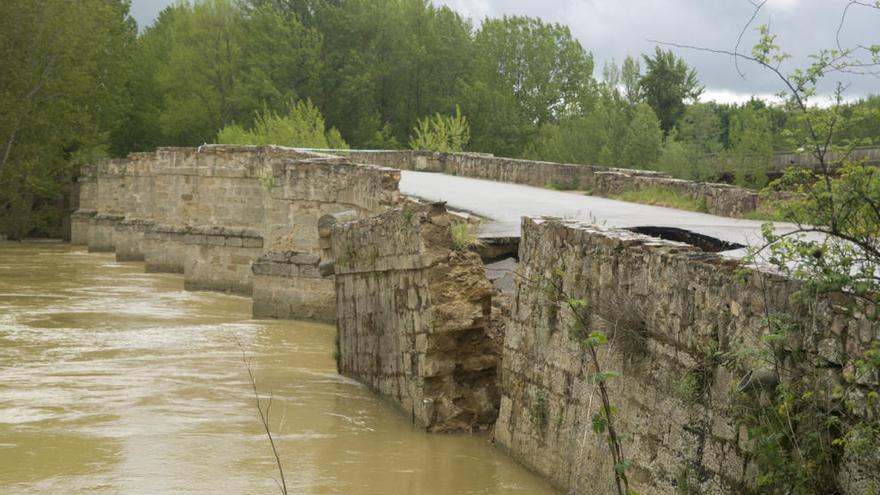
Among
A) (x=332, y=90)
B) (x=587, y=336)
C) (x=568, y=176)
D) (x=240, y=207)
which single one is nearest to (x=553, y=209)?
(x=568, y=176)

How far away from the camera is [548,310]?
10180mm

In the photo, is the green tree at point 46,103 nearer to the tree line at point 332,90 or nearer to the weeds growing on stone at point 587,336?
the tree line at point 332,90

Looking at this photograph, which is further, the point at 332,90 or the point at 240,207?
the point at 332,90

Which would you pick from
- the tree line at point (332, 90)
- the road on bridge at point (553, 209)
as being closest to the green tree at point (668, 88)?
the tree line at point (332, 90)

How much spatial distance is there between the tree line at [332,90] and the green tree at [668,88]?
0.27ft

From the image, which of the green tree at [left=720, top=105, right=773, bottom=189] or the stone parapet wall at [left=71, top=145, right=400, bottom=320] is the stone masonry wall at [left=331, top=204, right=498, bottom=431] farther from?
the green tree at [left=720, top=105, right=773, bottom=189]

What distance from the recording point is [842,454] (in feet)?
20.0

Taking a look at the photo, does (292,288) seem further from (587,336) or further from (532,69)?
(532,69)

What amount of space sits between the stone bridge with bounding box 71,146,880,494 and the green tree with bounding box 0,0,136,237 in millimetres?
27964

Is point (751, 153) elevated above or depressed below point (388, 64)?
below

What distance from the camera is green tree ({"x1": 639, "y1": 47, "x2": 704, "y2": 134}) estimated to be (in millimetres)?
61469

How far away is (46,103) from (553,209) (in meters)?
36.8

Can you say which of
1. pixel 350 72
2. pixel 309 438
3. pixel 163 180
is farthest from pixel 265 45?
pixel 309 438

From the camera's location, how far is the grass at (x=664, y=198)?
1873cm
